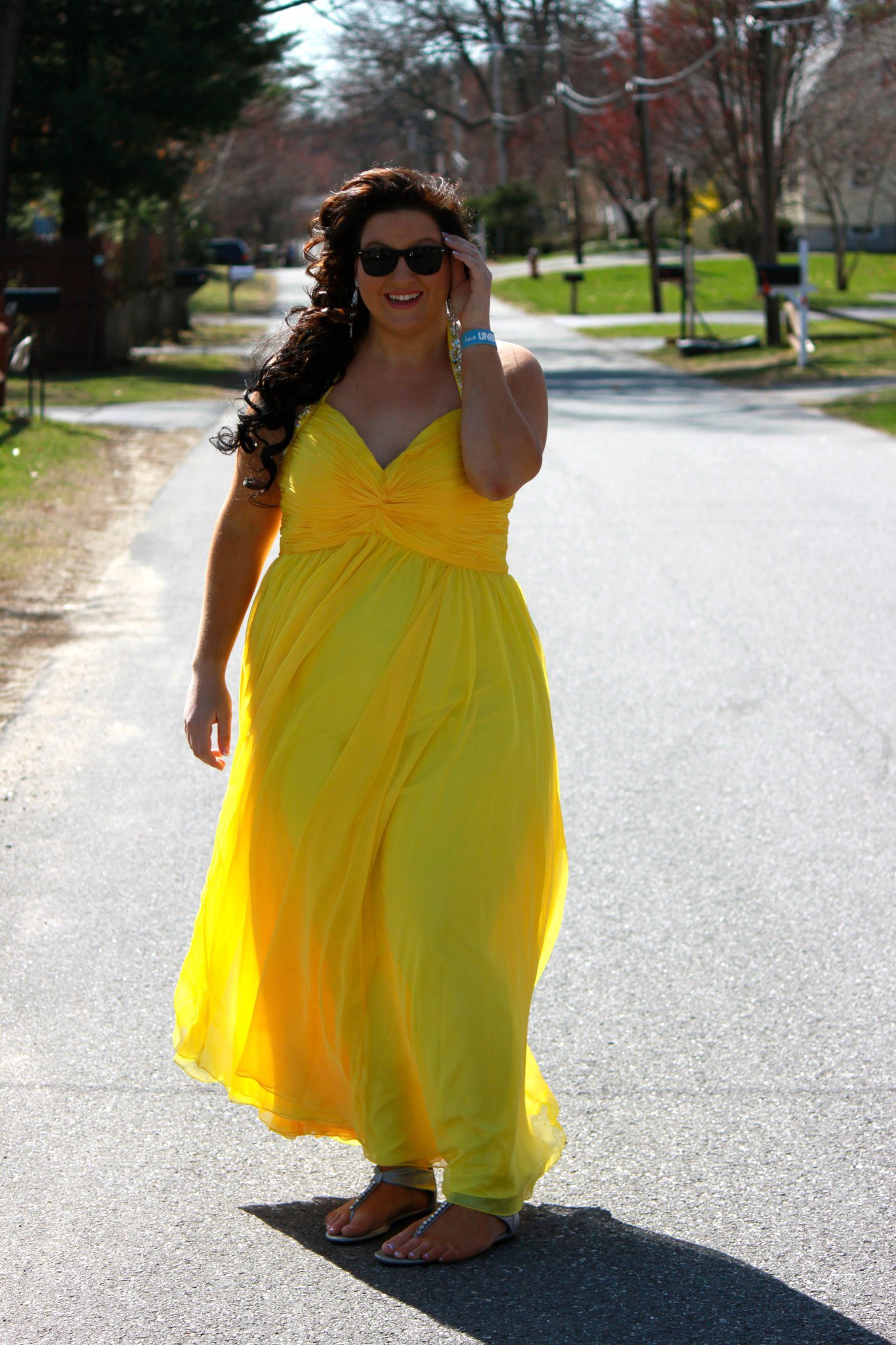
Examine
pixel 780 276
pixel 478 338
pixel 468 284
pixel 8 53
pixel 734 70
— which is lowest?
pixel 478 338

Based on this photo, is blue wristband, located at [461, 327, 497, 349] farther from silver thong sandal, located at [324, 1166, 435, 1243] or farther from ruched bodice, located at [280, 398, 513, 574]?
silver thong sandal, located at [324, 1166, 435, 1243]

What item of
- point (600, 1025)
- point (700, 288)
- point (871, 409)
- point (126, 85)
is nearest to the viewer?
point (600, 1025)

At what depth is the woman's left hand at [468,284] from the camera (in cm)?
301

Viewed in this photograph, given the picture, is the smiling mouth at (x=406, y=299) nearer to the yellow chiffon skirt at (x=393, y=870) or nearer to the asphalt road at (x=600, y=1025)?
the yellow chiffon skirt at (x=393, y=870)

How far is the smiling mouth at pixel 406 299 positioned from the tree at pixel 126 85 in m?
21.1

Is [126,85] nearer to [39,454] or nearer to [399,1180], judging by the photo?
[39,454]

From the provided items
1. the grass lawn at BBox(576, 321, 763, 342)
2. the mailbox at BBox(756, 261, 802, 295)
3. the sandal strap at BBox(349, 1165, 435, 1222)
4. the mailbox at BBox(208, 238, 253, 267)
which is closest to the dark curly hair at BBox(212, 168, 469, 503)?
the sandal strap at BBox(349, 1165, 435, 1222)

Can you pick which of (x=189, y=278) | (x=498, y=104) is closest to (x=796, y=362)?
(x=189, y=278)

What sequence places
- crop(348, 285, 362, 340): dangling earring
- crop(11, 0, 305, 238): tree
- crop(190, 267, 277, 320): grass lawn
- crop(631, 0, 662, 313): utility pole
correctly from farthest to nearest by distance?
1. crop(190, 267, 277, 320): grass lawn
2. crop(631, 0, 662, 313): utility pole
3. crop(11, 0, 305, 238): tree
4. crop(348, 285, 362, 340): dangling earring

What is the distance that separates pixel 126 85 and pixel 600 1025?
2243 centimetres

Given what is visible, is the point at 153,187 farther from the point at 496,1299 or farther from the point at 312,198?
the point at 312,198

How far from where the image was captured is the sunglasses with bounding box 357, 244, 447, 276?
299cm

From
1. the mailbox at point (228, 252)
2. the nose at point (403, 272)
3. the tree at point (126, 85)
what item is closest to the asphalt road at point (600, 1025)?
the nose at point (403, 272)

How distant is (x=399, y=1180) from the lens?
2941mm
